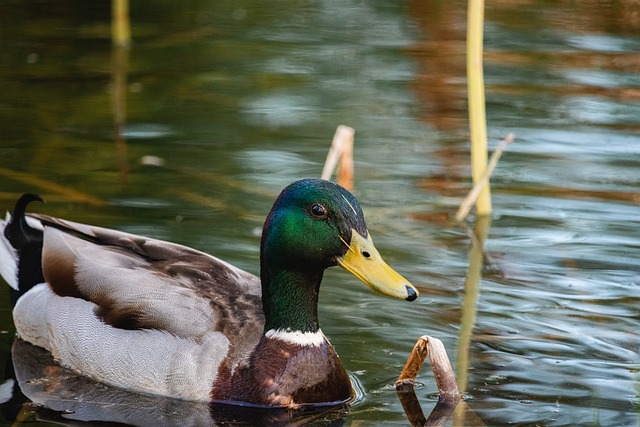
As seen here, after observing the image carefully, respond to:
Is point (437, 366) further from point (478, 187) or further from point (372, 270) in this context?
point (478, 187)

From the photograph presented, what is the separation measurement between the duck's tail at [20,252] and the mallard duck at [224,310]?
1.48 ft

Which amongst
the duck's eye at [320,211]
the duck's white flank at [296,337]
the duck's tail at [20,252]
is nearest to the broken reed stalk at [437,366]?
the duck's white flank at [296,337]

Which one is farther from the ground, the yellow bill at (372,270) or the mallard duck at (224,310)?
the yellow bill at (372,270)

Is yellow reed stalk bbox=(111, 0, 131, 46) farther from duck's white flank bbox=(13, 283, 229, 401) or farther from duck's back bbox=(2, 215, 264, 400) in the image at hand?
duck's white flank bbox=(13, 283, 229, 401)

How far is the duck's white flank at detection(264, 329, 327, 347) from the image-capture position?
6758 millimetres

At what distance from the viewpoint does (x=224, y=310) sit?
22.6 feet

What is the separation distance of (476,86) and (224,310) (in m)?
3.10

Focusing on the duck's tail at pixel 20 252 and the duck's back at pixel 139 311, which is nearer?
the duck's back at pixel 139 311

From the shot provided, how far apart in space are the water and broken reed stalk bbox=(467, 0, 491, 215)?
60 cm

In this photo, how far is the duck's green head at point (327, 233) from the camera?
257 inches

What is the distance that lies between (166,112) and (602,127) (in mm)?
4129

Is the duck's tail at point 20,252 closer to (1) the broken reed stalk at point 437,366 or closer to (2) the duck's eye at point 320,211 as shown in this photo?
(2) the duck's eye at point 320,211

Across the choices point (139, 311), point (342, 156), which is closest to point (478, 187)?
point (342, 156)

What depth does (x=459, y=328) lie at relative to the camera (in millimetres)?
7723
